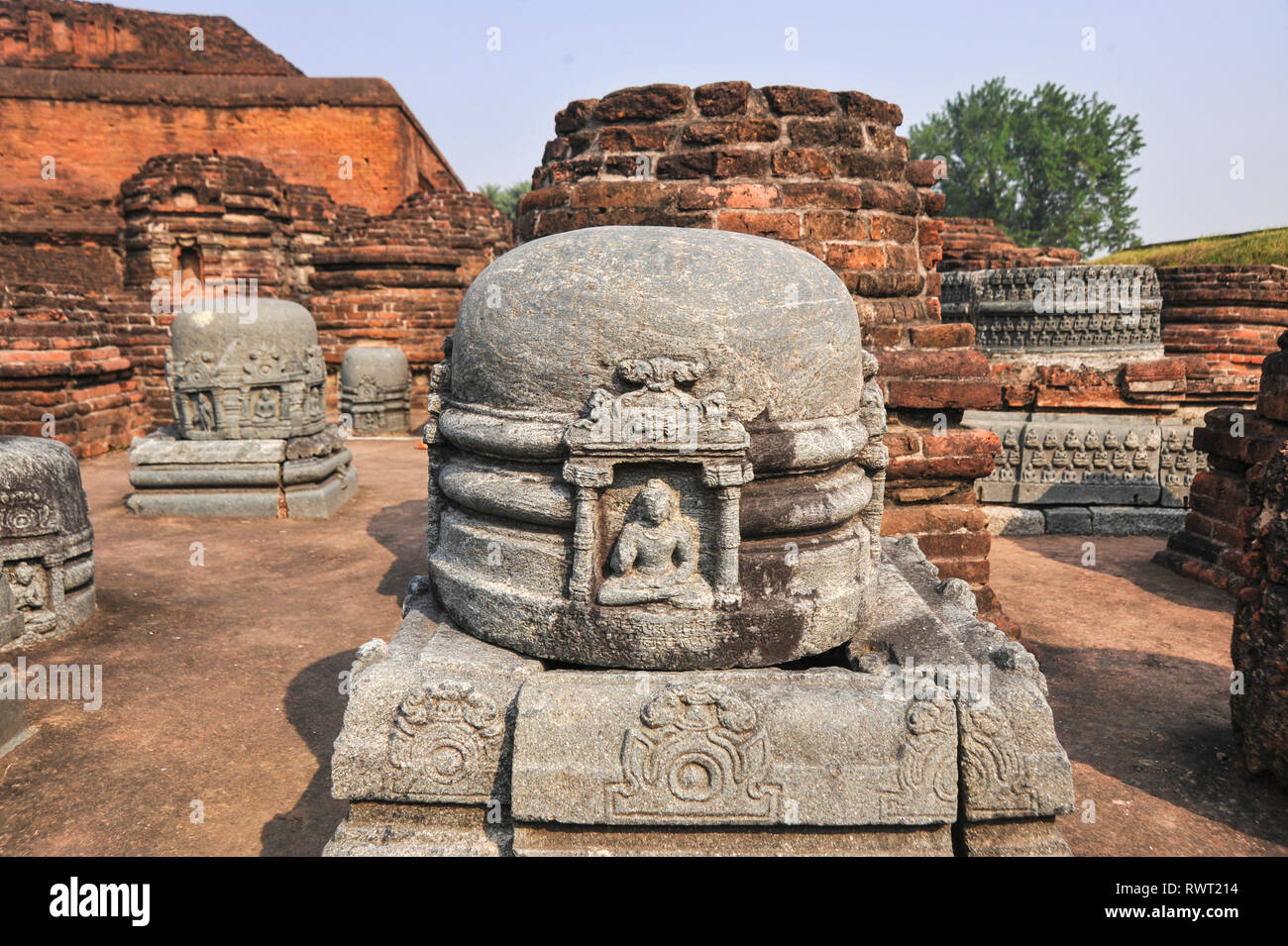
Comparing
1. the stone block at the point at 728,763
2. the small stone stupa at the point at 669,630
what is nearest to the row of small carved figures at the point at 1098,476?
the small stone stupa at the point at 669,630

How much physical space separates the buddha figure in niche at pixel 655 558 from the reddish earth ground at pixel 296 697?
1.23 m

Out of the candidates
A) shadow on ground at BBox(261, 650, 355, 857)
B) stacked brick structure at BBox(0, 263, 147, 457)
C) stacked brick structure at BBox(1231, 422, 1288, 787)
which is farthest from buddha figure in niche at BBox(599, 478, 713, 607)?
stacked brick structure at BBox(0, 263, 147, 457)

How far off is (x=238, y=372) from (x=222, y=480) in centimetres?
87

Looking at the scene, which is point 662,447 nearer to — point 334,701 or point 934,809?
point 934,809

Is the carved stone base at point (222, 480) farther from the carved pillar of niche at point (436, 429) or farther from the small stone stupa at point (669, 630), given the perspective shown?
the small stone stupa at point (669, 630)

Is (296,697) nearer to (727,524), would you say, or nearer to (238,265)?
(727,524)

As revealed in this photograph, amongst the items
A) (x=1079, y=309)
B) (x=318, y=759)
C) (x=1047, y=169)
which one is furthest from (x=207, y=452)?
(x=1047, y=169)

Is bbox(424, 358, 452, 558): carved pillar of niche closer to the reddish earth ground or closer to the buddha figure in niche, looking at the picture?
the buddha figure in niche

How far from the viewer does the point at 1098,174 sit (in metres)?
33.1

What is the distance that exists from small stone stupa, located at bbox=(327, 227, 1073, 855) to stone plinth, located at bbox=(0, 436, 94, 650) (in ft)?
8.82

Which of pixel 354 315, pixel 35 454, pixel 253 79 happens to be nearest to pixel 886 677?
pixel 35 454

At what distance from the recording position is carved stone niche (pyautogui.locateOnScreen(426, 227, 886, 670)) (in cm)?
204

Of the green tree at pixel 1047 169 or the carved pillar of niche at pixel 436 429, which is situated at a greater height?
the green tree at pixel 1047 169

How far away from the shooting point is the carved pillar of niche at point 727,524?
2037 mm
